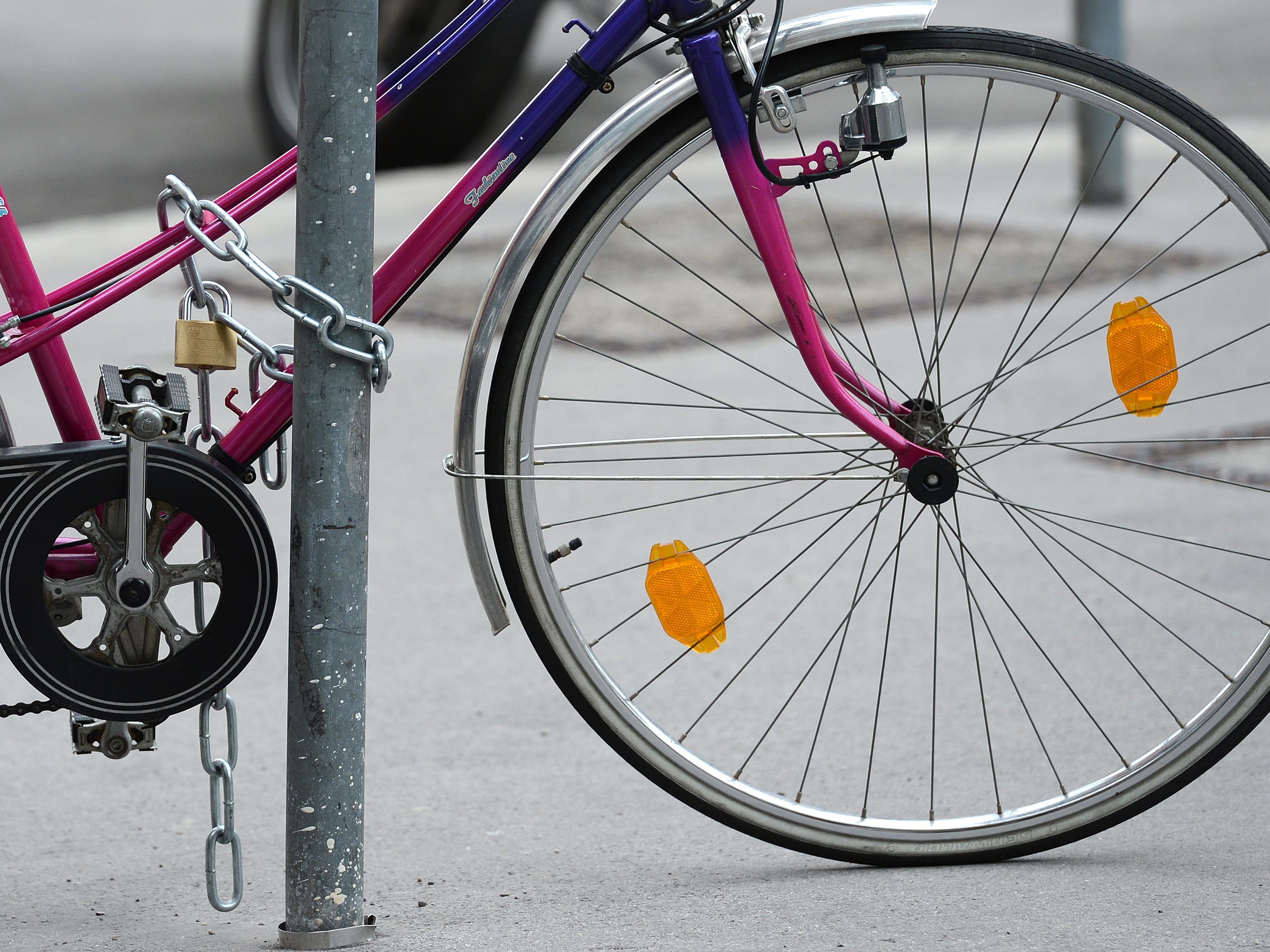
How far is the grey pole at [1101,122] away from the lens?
7.06 metres

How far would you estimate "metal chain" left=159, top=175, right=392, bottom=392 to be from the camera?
196 cm

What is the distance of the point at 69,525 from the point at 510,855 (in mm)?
904

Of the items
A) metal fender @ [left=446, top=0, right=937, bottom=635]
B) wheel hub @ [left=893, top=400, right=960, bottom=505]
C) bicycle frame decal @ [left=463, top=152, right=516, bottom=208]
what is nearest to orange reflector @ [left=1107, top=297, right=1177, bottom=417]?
wheel hub @ [left=893, top=400, right=960, bottom=505]

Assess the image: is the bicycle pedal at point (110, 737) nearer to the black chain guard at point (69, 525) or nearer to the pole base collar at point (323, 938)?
the black chain guard at point (69, 525)

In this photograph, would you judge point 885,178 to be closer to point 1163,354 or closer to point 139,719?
point 1163,354

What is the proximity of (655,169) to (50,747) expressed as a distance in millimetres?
1715

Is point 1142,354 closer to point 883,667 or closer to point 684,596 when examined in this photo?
point 883,667

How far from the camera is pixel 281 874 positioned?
247cm

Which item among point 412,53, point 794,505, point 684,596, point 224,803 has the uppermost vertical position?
point 412,53

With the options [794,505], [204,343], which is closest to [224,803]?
[204,343]

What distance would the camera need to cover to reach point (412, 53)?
827 centimetres

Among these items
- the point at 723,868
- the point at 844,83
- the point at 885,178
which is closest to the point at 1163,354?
the point at 844,83

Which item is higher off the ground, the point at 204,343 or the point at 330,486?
the point at 204,343

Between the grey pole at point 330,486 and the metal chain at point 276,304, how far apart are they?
19 millimetres
